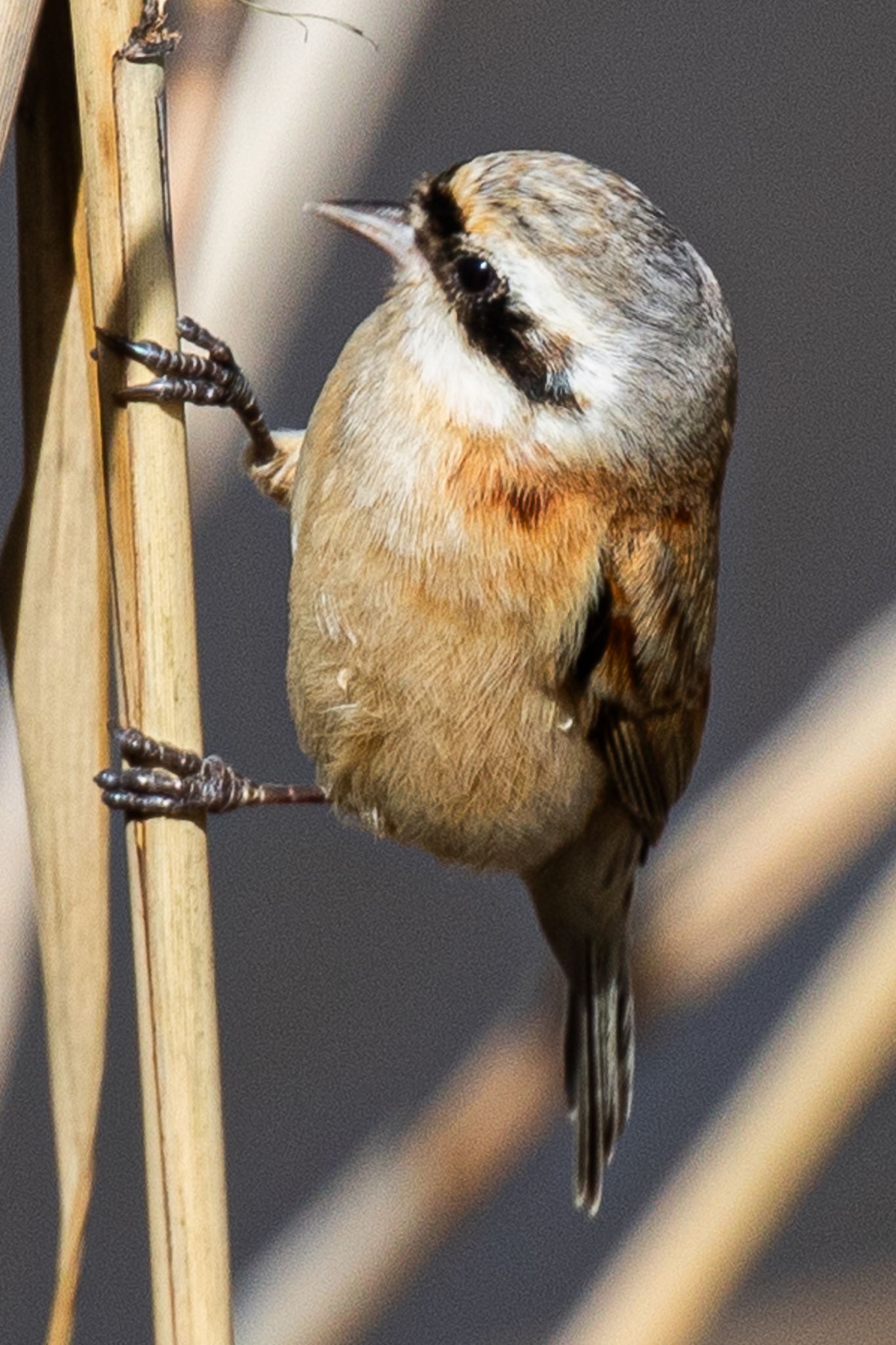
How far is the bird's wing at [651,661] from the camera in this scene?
8.49 ft

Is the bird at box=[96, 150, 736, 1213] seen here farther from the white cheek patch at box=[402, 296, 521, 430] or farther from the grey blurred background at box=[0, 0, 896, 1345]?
the grey blurred background at box=[0, 0, 896, 1345]

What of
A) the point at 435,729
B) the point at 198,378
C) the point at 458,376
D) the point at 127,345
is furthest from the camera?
the point at 435,729

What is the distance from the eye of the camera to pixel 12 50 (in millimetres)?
1671

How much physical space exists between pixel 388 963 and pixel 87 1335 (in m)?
1.17

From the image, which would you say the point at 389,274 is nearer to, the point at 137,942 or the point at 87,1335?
the point at 137,942

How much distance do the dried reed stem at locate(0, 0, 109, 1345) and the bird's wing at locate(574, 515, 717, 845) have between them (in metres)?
0.84

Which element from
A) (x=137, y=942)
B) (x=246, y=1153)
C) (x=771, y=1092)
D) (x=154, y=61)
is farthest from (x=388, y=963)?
(x=154, y=61)

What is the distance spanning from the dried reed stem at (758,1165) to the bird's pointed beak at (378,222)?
1030 millimetres

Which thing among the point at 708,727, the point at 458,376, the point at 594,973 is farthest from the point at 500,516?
the point at 708,727

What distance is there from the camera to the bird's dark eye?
228 cm

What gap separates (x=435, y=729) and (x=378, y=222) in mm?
679

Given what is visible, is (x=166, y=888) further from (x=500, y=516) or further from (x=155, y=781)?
(x=500, y=516)

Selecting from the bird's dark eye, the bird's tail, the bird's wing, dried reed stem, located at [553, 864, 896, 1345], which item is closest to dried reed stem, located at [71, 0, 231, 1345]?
the bird's dark eye

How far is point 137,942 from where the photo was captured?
192 cm
